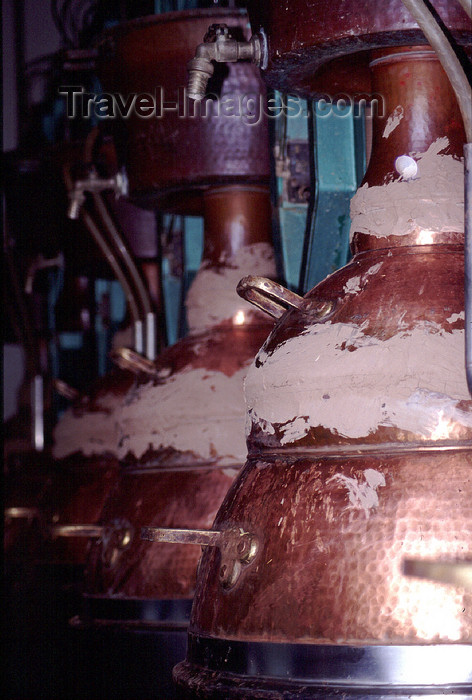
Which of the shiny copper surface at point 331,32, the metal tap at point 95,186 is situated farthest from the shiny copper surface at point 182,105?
the shiny copper surface at point 331,32

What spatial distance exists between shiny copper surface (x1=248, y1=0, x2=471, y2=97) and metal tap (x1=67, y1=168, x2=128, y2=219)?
2.66 feet

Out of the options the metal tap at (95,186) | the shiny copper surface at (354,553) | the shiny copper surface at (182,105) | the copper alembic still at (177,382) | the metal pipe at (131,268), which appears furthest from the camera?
the metal pipe at (131,268)

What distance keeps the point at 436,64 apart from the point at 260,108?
0.79 metres

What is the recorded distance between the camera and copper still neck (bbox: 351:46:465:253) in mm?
1340

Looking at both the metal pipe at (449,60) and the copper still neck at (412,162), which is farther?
the copper still neck at (412,162)

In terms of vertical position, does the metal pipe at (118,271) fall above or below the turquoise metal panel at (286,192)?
below

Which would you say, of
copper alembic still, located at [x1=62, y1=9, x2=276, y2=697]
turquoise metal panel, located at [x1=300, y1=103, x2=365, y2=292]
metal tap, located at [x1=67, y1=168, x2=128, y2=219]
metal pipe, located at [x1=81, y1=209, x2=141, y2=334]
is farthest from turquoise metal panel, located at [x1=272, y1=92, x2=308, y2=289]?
metal pipe, located at [x1=81, y1=209, x2=141, y2=334]

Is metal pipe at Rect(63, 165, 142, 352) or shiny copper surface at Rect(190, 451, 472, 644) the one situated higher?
metal pipe at Rect(63, 165, 142, 352)

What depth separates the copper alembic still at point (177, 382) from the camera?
74.5 inches

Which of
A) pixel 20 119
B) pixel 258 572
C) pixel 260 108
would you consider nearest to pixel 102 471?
pixel 260 108

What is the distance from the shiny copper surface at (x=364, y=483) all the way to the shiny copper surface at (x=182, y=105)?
760 millimetres

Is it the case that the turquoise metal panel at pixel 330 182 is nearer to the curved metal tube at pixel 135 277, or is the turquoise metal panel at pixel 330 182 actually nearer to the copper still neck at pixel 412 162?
the copper still neck at pixel 412 162

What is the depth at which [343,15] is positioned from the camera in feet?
4.34

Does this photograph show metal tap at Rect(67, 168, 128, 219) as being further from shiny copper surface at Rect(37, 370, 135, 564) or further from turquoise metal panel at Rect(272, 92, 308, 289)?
shiny copper surface at Rect(37, 370, 135, 564)
